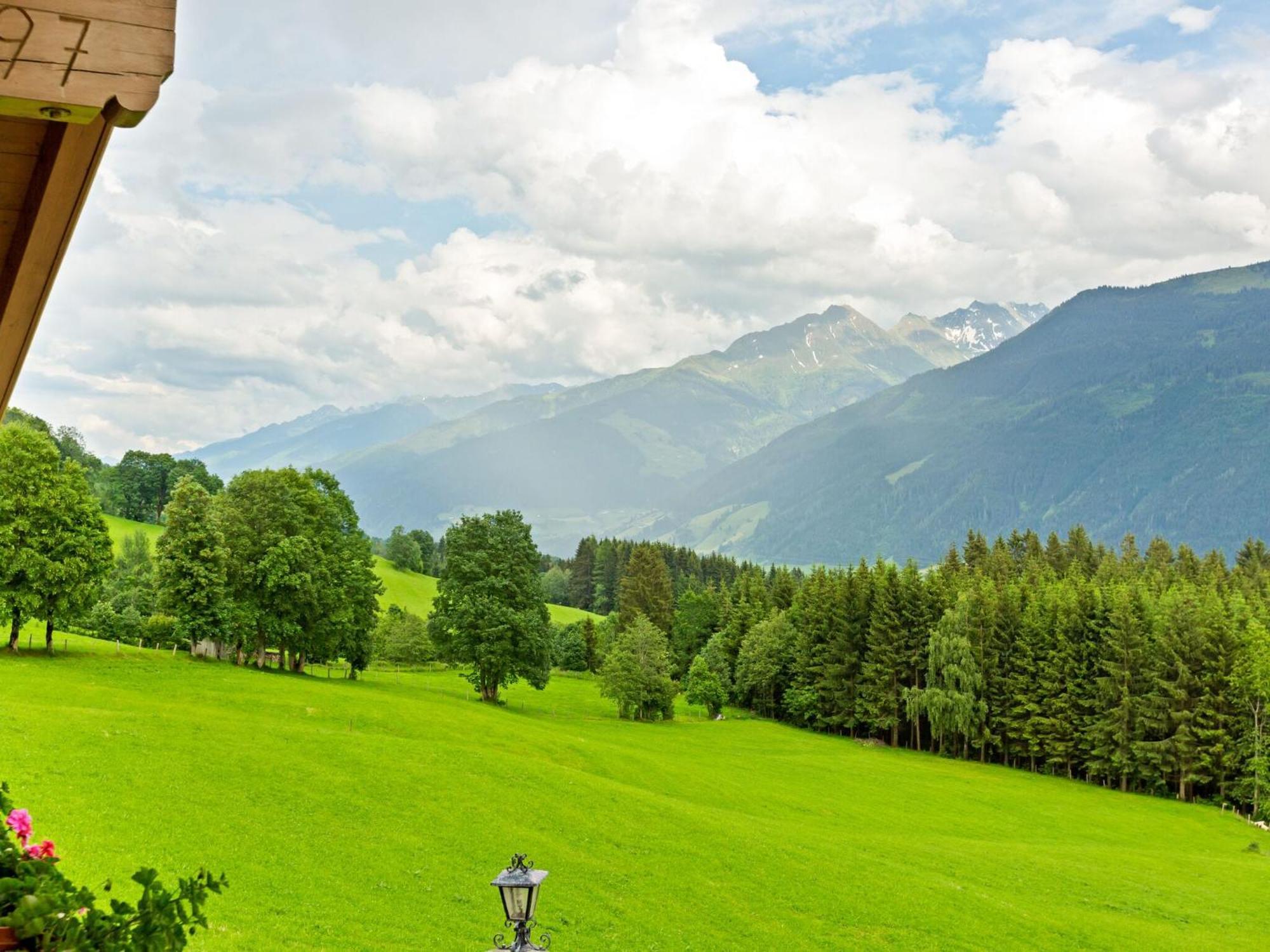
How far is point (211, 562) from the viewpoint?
55.4 metres

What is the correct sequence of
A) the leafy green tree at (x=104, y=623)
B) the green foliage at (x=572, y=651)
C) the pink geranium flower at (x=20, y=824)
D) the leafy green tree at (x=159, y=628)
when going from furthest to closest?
the green foliage at (x=572, y=651)
the leafy green tree at (x=104, y=623)
the leafy green tree at (x=159, y=628)
the pink geranium flower at (x=20, y=824)

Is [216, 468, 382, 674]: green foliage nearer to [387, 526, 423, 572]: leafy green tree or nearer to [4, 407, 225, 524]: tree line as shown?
[4, 407, 225, 524]: tree line

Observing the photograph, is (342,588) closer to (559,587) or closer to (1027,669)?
(1027,669)

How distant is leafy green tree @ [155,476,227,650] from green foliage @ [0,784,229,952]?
53804 millimetres

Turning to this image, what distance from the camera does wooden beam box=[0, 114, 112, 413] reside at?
310 centimetres

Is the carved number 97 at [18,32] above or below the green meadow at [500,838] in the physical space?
above

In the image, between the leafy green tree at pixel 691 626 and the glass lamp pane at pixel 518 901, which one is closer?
the glass lamp pane at pixel 518 901

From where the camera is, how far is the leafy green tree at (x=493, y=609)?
228 feet

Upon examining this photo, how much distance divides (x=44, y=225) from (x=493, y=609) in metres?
67.3

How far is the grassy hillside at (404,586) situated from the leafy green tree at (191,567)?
60.0 meters

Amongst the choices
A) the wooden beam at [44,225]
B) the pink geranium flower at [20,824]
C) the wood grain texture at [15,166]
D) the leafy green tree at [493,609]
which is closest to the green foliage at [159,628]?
the leafy green tree at [493,609]

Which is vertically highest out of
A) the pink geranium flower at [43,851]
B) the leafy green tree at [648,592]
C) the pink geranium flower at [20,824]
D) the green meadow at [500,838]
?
the leafy green tree at [648,592]

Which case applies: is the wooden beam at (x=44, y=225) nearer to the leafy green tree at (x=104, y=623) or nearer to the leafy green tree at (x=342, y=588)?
the leafy green tree at (x=342, y=588)

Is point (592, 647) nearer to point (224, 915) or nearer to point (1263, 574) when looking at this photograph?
point (1263, 574)
